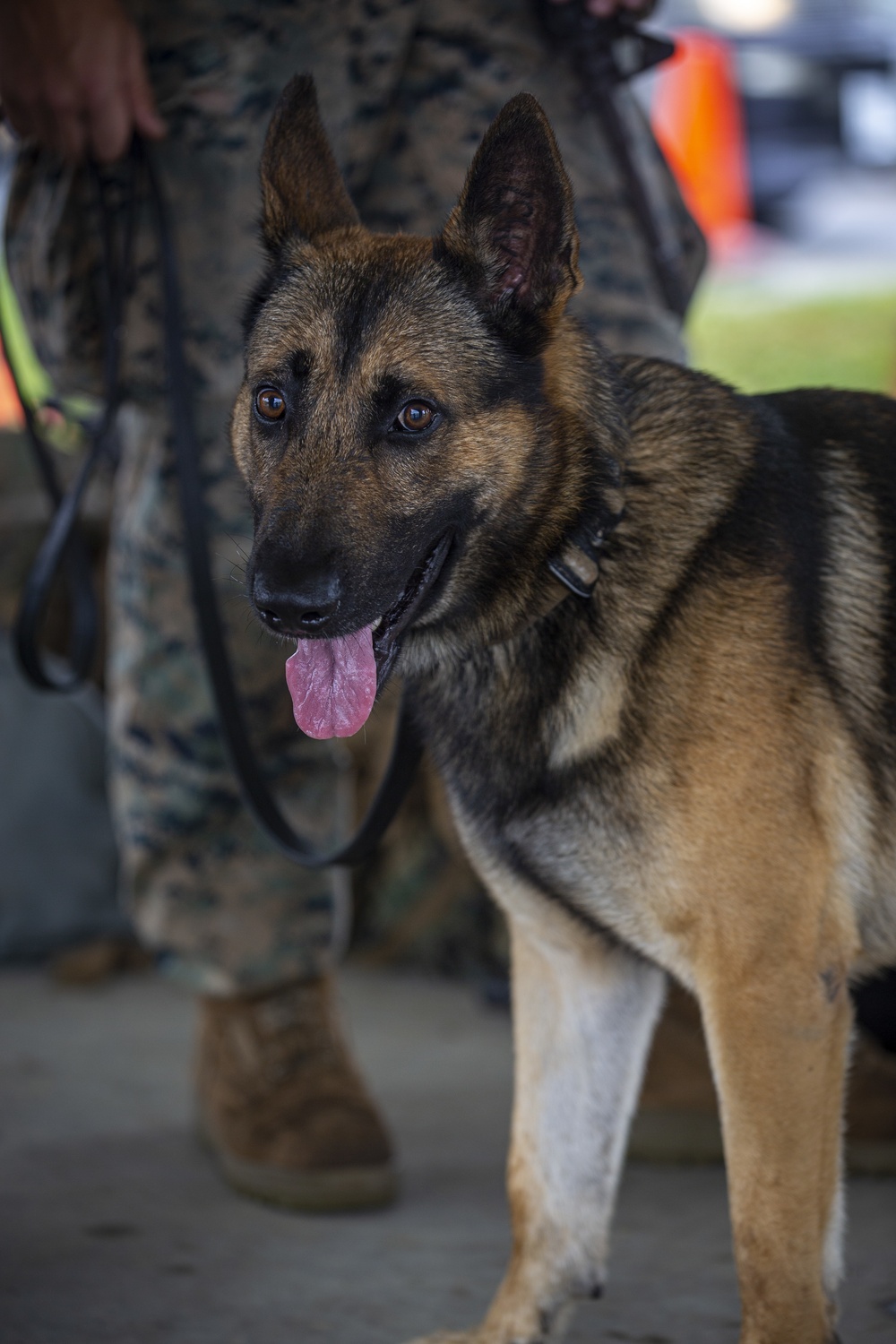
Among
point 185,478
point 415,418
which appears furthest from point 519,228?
point 185,478

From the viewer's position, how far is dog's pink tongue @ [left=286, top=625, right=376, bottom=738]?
1.60 metres

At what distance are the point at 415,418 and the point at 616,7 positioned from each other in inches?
39.0

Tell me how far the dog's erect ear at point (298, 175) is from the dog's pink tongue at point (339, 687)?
56cm

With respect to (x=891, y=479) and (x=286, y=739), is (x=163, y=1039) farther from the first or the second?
(x=891, y=479)

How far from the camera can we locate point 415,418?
1.61 m

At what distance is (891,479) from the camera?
176 centimetres

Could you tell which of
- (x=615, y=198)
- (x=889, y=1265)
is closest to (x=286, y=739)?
(x=615, y=198)

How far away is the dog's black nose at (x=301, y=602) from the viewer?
152cm

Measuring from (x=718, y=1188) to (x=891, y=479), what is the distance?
48.3 inches

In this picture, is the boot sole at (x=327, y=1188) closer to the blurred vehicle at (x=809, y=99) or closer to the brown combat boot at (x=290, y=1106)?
the brown combat boot at (x=290, y=1106)

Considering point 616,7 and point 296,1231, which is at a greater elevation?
point 616,7

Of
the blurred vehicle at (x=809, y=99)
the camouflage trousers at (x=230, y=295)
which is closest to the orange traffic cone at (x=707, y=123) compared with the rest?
the blurred vehicle at (x=809, y=99)

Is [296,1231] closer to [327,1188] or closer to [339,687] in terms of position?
[327,1188]

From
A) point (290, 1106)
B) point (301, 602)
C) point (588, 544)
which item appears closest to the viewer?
point (301, 602)
